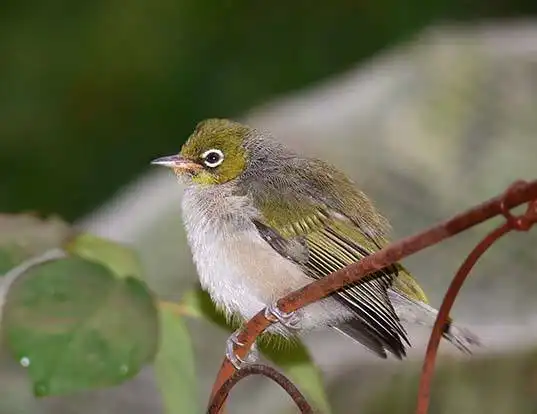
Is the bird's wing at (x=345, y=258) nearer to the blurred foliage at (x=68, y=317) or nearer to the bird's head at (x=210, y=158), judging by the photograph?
the bird's head at (x=210, y=158)

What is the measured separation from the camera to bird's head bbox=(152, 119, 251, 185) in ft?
10.2

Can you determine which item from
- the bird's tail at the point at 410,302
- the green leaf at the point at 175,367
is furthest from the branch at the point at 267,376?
the bird's tail at the point at 410,302

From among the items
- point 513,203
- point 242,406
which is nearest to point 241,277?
point 513,203

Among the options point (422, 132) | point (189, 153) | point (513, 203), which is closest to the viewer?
point (513, 203)

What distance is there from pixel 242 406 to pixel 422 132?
1737mm

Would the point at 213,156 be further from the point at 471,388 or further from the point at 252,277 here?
the point at 471,388

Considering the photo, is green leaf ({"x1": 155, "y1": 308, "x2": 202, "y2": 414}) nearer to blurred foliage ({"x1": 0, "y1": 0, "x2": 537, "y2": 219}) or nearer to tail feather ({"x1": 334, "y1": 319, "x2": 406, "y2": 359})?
tail feather ({"x1": 334, "y1": 319, "x2": 406, "y2": 359})

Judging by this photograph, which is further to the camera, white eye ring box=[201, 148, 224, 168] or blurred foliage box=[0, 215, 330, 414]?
white eye ring box=[201, 148, 224, 168]

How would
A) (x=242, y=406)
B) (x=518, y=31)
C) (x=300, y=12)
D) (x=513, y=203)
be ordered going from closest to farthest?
(x=513, y=203)
(x=242, y=406)
(x=518, y=31)
(x=300, y=12)

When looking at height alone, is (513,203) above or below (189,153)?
above

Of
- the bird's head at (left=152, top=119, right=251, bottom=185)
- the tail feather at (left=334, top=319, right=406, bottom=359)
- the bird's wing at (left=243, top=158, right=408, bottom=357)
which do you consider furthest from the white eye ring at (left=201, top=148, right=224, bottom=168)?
the tail feather at (left=334, top=319, right=406, bottom=359)

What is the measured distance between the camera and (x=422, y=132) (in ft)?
17.8

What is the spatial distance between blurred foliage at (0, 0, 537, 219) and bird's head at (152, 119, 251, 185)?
441cm

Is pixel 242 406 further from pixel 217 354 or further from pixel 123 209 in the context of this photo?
pixel 123 209
